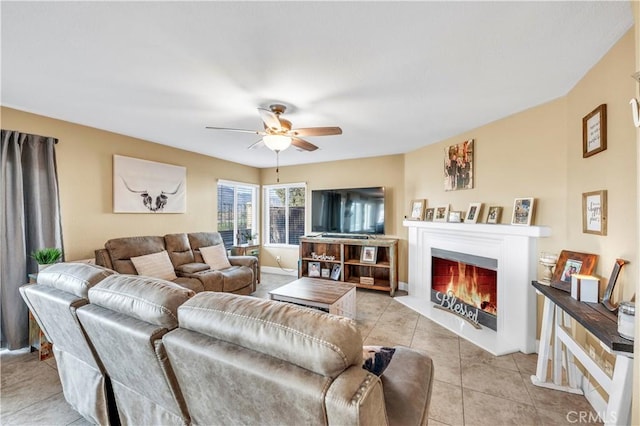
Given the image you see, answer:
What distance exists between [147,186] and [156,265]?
3.88 ft

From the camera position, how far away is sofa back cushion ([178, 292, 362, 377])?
80cm

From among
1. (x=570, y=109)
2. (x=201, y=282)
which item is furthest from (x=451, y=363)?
(x=201, y=282)

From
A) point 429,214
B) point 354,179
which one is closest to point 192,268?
point 354,179

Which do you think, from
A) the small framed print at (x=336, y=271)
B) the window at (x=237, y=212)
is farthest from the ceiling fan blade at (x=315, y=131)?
the window at (x=237, y=212)

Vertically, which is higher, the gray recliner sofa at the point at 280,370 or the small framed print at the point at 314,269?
the gray recliner sofa at the point at 280,370

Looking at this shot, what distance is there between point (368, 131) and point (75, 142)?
3.42m

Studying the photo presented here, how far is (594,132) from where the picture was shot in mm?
1763

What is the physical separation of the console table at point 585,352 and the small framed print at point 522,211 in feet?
2.12

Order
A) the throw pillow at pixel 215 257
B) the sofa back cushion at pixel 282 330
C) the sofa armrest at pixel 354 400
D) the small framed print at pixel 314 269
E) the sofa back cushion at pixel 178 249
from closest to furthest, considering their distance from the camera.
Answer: the sofa armrest at pixel 354 400 → the sofa back cushion at pixel 282 330 → the sofa back cushion at pixel 178 249 → the throw pillow at pixel 215 257 → the small framed print at pixel 314 269

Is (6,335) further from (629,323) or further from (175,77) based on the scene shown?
(629,323)

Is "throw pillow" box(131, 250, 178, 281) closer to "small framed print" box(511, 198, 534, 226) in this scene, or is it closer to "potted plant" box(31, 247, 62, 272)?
"potted plant" box(31, 247, 62, 272)

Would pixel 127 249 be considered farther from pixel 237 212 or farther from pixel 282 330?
pixel 282 330

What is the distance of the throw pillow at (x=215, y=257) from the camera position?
3890mm

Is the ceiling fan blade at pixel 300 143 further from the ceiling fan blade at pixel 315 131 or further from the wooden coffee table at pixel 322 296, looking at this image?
the wooden coffee table at pixel 322 296
